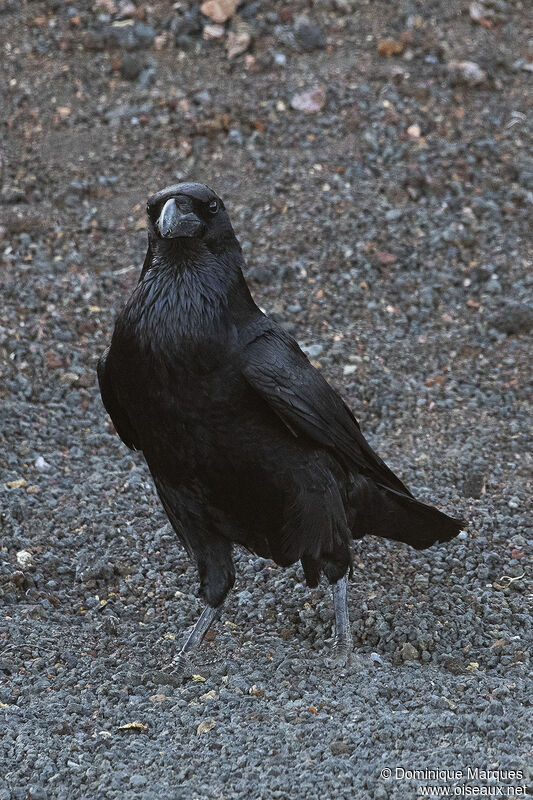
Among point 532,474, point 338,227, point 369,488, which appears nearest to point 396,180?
point 338,227

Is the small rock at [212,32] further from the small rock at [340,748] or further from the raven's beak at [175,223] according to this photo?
the small rock at [340,748]

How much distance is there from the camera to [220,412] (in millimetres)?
4223

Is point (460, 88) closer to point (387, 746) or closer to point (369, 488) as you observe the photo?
point (369, 488)

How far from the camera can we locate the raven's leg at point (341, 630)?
462 cm

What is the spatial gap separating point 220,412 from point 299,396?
35cm

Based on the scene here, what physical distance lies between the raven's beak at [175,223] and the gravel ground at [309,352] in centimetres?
188

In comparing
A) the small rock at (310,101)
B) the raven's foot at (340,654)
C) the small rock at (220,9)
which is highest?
the small rock at (220,9)

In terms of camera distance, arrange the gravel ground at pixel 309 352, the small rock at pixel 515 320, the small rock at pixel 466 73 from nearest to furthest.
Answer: the gravel ground at pixel 309 352 < the small rock at pixel 515 320 < the small rock at pixel 466 73

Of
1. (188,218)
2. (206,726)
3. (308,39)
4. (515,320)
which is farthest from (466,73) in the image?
(206,726)

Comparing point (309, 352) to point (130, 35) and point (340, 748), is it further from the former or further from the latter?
point (130, 35)

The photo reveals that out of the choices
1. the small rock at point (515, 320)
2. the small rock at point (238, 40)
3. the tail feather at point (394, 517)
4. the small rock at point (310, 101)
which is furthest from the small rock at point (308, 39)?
the tail feather at point (394, 517)

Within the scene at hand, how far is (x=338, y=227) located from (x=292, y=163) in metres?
0.76

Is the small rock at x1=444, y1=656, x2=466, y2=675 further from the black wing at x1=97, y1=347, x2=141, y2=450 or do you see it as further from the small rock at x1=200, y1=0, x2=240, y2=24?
the small rock at x1=200, y1=0, x2=240, y2=24

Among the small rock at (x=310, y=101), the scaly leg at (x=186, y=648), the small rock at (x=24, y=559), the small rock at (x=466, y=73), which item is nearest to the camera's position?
the scaly leg at (x=186, y=648)
